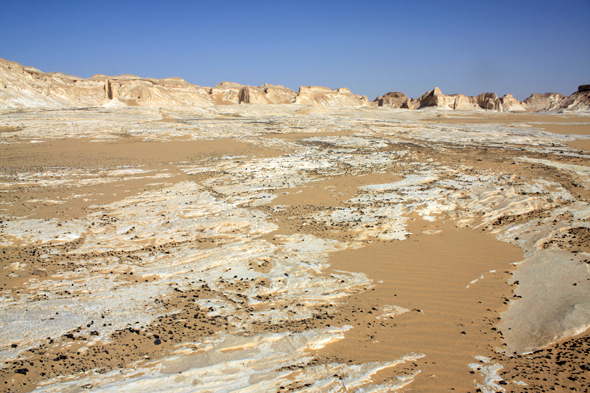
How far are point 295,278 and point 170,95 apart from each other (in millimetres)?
59897

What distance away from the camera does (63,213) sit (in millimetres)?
7777

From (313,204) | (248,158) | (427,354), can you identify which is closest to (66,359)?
(427,354)

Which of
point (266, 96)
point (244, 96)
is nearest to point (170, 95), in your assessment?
point (244, 96)

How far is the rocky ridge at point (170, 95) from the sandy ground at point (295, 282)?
42.7 metres

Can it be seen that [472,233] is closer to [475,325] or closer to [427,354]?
[475,325]

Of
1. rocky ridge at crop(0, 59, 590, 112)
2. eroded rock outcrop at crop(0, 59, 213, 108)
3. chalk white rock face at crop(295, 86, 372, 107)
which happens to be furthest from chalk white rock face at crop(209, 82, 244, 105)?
chalk white rock face at crop(295, 86, 372, 107)

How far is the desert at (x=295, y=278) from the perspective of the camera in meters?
3.21

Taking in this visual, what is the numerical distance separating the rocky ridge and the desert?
42.5 meters

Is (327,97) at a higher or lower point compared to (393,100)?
lower

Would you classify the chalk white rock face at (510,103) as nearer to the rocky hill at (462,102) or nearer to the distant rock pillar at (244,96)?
the rocky hill at (462,102)

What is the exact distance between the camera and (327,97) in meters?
75.8

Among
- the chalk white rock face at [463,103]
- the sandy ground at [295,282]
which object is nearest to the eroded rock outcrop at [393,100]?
the chalk white rock face at [463,103]

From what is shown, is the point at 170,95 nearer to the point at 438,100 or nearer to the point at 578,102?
the point at 438,100

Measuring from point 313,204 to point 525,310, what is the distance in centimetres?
513
